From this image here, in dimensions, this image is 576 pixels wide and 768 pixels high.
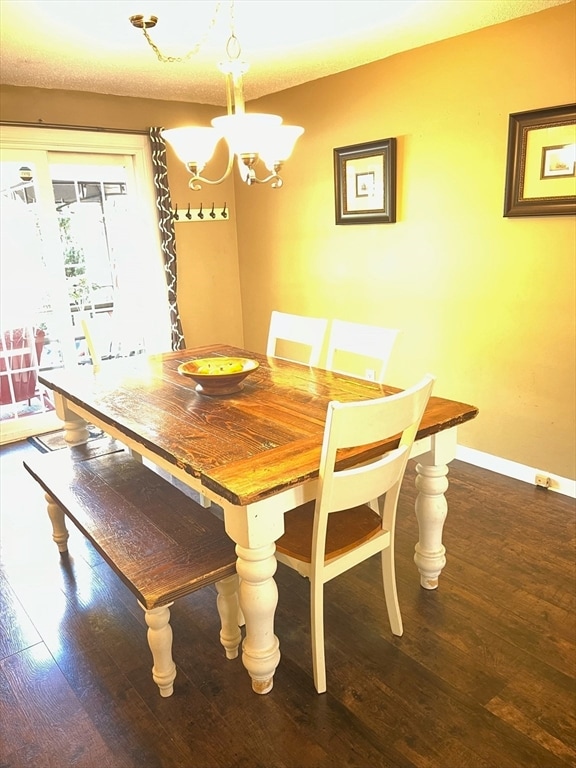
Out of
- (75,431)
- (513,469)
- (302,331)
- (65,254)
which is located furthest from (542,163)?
(65,254)

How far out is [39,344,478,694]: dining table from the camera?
60.6 inches

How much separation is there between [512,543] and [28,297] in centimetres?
338

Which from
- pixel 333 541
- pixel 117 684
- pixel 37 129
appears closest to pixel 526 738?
pixel 333 541

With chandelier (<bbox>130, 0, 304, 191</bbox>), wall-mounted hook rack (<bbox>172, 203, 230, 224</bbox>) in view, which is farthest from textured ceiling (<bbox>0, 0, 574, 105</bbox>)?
wall-mounted hook rack (<bbox>172, 203, 230, 224</bbox>)

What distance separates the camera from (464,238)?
308cm

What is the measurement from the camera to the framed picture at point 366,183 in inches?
132

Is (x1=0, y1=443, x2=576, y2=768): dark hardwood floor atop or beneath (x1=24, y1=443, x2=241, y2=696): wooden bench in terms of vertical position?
beneath

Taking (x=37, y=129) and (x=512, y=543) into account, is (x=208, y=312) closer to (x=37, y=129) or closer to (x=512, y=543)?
(x=37, y=129)

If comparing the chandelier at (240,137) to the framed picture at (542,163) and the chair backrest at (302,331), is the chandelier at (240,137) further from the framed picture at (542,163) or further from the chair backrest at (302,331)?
the framed picture at (542,163)

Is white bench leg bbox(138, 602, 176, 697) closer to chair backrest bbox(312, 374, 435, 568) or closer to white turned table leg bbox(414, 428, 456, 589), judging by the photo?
chair backrest bbox(312, 374, 435, 568)

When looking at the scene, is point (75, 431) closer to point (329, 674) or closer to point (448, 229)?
point (329, 674)

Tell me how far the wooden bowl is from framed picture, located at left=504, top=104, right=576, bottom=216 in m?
1.63

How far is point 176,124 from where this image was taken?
4184mm

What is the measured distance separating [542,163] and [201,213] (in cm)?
262
